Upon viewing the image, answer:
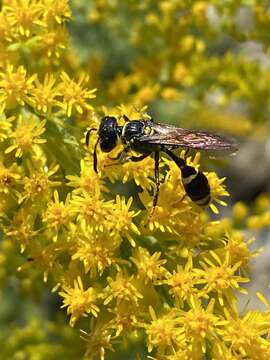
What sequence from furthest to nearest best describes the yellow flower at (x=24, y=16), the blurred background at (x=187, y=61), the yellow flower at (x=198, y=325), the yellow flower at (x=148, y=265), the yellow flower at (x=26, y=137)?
the blurred background at (x=187, y=61) → the yellow flower at (x=24, y=16) → the yellow flower at (x=26, y=137) → the yellow flower at (x=148, y=265) → the yellow flower at (x=198, y=325)

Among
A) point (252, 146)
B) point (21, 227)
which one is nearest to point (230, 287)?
point (21, 227)

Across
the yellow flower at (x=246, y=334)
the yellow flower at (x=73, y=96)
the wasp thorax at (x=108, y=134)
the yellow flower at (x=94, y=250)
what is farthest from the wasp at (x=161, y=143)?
the yellow flower at (x=246, y=334)

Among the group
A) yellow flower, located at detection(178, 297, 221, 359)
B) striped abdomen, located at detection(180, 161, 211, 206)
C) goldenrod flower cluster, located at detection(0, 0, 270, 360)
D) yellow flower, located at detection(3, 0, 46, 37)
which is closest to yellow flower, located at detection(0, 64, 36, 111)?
goldenrod flower cluster, located at detection(0, 0, 270, 360)

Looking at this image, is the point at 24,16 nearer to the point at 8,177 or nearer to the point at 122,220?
the point at 8,177

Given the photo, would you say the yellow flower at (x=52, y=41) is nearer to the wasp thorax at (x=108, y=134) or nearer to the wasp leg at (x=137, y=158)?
the wasp thorax at (x=108, y=134)

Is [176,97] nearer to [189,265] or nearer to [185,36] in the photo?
[185,36]

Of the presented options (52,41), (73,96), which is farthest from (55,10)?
(73,96)
